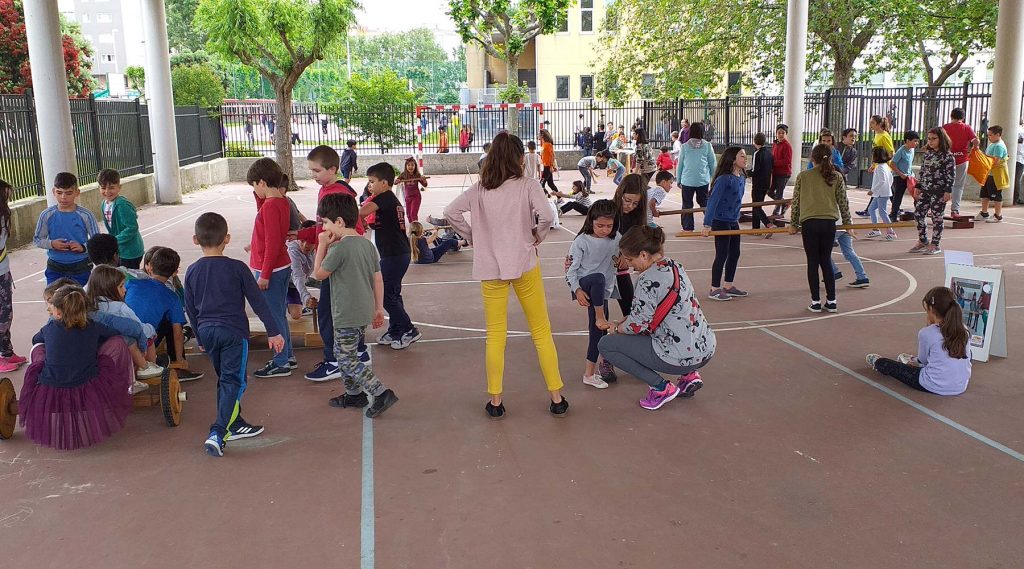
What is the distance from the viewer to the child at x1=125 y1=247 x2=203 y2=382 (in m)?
6.75

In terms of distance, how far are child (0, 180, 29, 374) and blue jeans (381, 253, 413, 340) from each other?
318 centimetres

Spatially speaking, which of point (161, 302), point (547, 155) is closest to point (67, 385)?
point (161, 302)

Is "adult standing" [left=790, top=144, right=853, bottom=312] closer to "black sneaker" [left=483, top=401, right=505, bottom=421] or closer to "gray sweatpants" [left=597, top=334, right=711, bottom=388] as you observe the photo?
"gray sweatpants" [left=597, top=334, right=711, bottom=388]

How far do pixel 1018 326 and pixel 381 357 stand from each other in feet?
20.1

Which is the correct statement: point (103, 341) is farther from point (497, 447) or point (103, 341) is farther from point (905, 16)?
point (905, 16)

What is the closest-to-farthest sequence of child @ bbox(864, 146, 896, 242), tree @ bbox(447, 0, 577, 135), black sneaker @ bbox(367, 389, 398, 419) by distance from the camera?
black sneaker @ bbox(367, 389, 398, 419), child @ bbox(864, 146, 896, 242), tree @ bbox(447, 0, 577, 135)

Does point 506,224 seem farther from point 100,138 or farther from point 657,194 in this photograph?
point 100,138

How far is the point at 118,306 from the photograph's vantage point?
6.03 m

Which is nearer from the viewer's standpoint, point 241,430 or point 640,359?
point 241,430

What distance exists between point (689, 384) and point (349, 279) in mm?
2627

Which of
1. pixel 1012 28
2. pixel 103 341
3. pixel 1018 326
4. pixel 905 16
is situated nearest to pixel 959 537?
pixel 1018 326

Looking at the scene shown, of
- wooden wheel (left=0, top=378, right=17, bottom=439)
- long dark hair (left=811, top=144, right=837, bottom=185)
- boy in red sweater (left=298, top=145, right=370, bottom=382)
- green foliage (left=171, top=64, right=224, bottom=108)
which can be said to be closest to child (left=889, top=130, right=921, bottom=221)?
long dark hair (left=811, top=144, right=837, bottom=185)

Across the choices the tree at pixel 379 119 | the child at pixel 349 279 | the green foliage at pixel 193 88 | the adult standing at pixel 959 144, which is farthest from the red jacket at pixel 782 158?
the green foliage at pixel 193 88

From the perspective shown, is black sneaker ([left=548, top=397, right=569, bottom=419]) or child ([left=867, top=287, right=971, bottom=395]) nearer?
black sneaker ([left=548, top=397, right=569, bottom=419])
